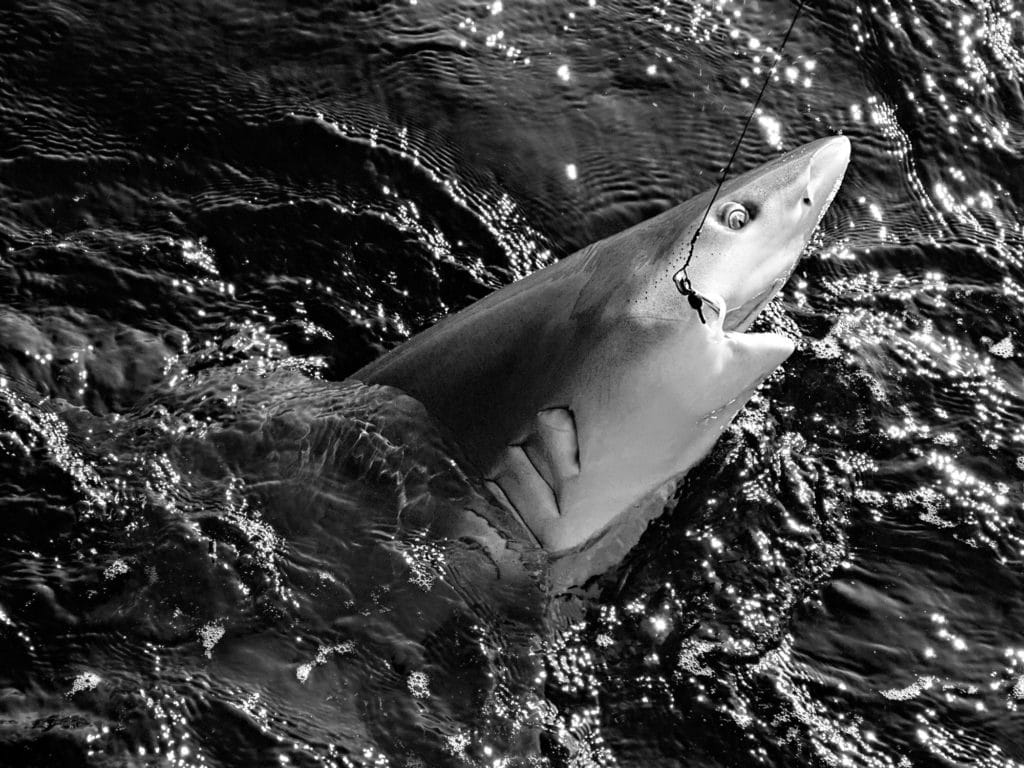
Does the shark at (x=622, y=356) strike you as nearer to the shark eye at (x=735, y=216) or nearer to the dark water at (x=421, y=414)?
the shark eye at (x=735, y=216)

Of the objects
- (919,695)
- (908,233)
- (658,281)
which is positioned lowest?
(919,695)

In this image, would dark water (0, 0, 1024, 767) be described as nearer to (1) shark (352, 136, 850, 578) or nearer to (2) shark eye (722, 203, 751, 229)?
(1) shark (352, 136, 850, 578)

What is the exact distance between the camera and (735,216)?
2900 millimetres

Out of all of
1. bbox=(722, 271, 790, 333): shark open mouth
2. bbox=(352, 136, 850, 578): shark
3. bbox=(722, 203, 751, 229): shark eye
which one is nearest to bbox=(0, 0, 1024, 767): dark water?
bbox=(352, 136, 850, 578): shark

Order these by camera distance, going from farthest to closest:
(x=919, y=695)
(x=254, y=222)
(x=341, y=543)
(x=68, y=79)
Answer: (x=68, y=79) < (x=254, y=222) < (x=919, y=695) < (x=341, y=543)

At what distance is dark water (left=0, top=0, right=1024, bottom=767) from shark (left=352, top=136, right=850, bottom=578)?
185mm

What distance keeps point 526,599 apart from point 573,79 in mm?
2621

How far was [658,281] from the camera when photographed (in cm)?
290

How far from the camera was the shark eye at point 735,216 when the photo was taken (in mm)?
2902

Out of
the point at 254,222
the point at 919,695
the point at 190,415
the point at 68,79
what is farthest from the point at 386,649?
the point at 68,79

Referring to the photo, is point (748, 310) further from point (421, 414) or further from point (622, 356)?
point (421, 414)

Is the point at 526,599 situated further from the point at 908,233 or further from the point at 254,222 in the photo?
the point at 908,233

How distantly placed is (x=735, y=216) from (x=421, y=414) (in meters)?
0.94

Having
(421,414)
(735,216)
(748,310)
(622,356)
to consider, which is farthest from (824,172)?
(421,414)
